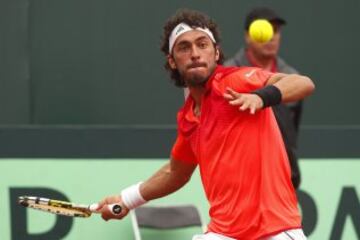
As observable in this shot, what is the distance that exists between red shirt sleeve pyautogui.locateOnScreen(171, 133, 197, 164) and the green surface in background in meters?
1.85

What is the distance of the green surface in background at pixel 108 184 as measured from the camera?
7.23 metres

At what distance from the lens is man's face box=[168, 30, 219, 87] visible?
4.97m

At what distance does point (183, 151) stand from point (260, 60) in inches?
70.0

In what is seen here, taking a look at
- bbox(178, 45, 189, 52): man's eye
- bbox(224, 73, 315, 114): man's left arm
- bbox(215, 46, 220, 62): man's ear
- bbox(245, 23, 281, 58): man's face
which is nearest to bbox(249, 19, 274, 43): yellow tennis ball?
bbox(245, 23, 281, 58): man's face

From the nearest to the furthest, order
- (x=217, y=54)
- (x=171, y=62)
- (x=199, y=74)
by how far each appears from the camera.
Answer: (x=199, y=74)
(x=217, y=54)
(x=171, y=62)

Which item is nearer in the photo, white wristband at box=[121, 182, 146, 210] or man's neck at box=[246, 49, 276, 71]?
white wristband at box=[121, 182, 146, 210]

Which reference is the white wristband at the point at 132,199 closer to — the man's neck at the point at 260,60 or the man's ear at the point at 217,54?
the man's ear at the point at 217,54

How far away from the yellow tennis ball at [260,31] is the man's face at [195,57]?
1.81m

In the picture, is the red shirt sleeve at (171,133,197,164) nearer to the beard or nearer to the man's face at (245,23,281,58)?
the beard

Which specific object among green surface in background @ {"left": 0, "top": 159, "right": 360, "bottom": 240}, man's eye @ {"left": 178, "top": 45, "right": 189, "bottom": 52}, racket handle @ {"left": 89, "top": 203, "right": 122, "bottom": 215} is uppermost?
man's eye @ {"left": 178, "top": 45, "right": 189, "bottom": 52}

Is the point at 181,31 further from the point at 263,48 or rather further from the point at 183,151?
the point at 263,48

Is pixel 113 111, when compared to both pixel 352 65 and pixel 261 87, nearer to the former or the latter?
pixel 352 65

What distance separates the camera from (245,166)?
482cm

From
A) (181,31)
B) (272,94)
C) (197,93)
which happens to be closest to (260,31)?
(181,31)
